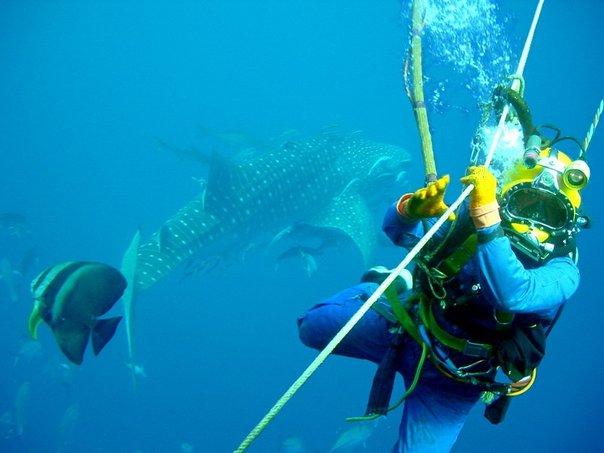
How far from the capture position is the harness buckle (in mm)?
2480

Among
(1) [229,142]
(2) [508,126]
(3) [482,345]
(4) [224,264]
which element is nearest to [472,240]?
(3) [482,345]

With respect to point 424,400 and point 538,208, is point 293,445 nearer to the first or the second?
point 424,400

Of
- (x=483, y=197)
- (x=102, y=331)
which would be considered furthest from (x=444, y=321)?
(x=102, y=331)

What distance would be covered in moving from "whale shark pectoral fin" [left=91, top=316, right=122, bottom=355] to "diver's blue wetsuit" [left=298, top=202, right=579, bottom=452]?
4.85 feet

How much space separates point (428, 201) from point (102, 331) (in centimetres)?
260

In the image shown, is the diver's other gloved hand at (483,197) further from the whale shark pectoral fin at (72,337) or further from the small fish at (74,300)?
the whale shark pectoral fin at (72,337)

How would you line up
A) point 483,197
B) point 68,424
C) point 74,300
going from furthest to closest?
1. point 68,424
2. point 74,300
3. point 483,197

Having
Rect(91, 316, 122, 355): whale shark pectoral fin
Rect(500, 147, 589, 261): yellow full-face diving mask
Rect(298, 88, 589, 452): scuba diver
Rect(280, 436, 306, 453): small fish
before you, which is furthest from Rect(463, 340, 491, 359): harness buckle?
Rect(280, 436, 306, 453): small fish

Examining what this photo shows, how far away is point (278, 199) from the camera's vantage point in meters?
8.05

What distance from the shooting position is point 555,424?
22734 mm

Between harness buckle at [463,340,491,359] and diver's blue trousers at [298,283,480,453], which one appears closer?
harness buckle at [463,340,491,359]

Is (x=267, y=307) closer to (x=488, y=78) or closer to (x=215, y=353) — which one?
(x=215, y=353)

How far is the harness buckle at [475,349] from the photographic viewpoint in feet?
8.14

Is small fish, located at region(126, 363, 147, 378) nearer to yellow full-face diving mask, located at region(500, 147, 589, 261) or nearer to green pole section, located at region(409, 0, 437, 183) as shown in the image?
green pole section, located at region(409, 0, 437, 183)
